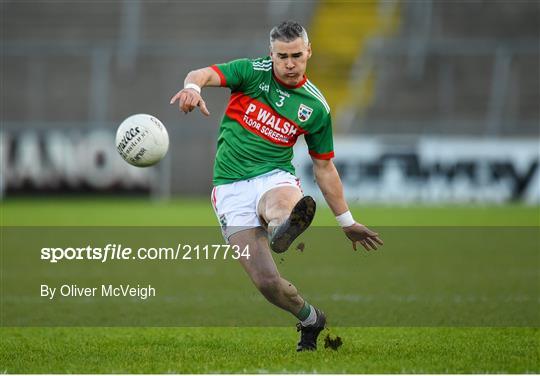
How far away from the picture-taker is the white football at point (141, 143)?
21.2 ft

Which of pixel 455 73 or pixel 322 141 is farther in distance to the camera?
pixel 455 73

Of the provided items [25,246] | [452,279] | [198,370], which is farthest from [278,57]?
[25,246]

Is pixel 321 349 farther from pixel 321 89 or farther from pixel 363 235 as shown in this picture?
pixel 321 89

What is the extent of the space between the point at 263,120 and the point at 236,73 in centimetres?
38

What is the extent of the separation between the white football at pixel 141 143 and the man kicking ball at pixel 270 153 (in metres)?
0.49

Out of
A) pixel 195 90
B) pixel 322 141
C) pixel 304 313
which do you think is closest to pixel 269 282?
pixel 304 313

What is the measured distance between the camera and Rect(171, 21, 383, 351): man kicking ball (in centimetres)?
644

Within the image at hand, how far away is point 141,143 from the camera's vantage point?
21.1 ft

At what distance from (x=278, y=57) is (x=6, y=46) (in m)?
18.8

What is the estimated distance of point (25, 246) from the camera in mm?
14031

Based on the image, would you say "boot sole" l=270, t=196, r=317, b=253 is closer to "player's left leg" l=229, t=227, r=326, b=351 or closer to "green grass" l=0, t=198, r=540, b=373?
"player's left leg" l=229, t=227, r=326, b=351

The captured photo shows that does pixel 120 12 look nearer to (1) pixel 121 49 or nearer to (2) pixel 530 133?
(1) pixel 121 49

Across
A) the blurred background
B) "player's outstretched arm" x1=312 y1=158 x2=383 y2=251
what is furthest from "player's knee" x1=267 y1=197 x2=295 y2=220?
the blurred background

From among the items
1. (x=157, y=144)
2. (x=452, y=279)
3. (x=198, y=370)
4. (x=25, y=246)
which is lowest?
(x=25, y=246)
